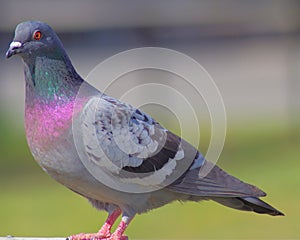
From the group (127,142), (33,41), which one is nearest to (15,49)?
(33,41)

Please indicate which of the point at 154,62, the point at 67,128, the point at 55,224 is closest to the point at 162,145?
the point at 67,128

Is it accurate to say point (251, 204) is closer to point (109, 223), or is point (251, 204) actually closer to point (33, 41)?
point (109, 223)

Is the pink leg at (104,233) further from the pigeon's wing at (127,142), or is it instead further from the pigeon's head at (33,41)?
the pigeon's head at (33,41)

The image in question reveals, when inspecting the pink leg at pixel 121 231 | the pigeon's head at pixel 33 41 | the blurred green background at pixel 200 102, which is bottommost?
the pink leg at pixel 121 231

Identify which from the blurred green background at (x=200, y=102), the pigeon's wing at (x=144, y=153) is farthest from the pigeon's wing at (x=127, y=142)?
the blurred green background at (x=200, y=102)

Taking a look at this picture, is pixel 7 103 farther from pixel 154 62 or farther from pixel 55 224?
pixel 55 224

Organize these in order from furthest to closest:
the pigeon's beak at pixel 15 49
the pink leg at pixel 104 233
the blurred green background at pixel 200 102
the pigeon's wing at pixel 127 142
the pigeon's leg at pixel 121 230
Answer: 1. the blurred green background at pixel 200 102
2. the pink leg at pixel 104 233
3. the pigeon's leg at pixel 121 230
4. the pigeon's wing at pixel 127 142
5. the pigeon's beak at pixel 15 49

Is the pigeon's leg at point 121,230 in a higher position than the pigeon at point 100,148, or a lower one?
lower

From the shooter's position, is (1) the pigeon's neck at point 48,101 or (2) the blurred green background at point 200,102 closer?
(1) the pigeon's neck at point 48,101
